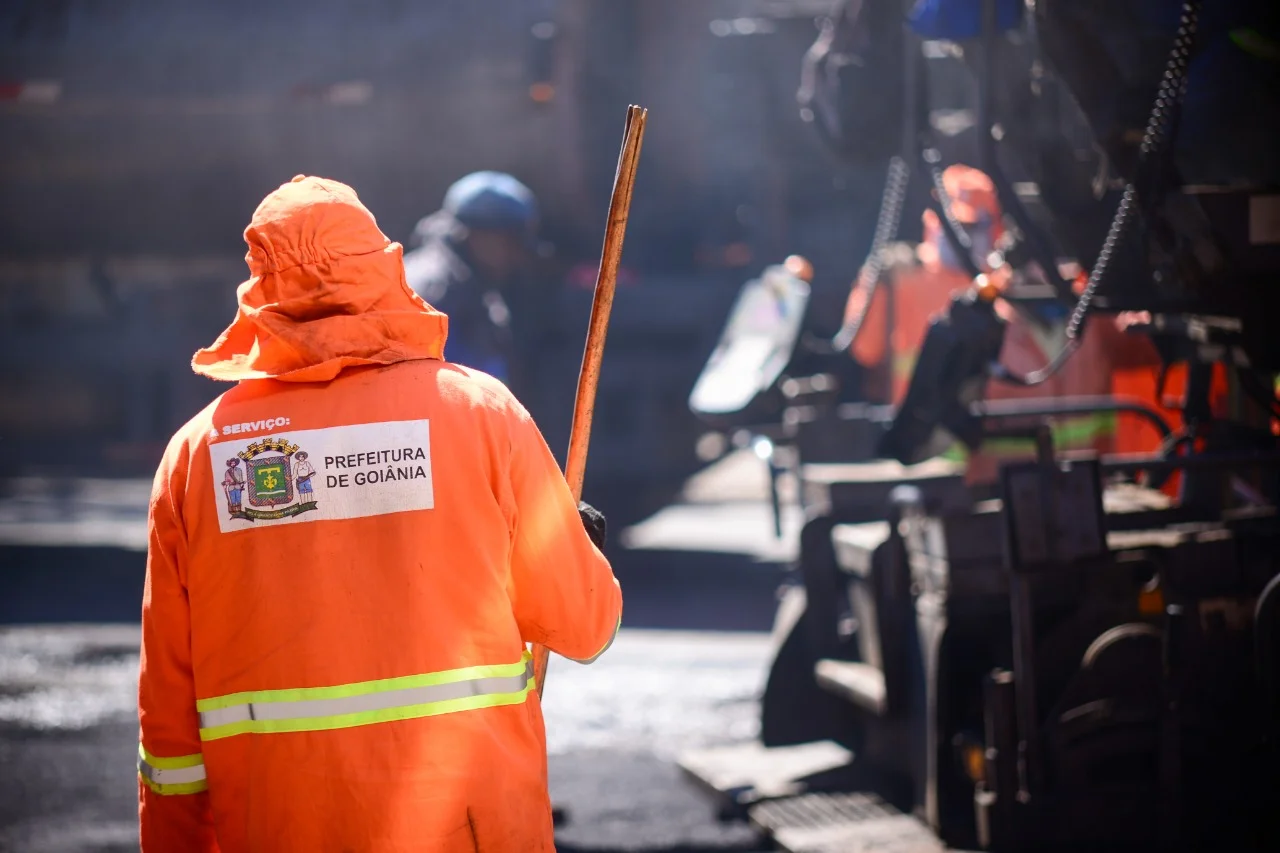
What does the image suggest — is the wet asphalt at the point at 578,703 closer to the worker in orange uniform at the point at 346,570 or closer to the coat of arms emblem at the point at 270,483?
the worker in orange uniform at the point at 346,570

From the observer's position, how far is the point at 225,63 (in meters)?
8.82

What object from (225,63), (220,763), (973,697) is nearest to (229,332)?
(220,763)

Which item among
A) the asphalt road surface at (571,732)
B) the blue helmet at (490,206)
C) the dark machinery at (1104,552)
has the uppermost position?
the blue helmet at (490,206)

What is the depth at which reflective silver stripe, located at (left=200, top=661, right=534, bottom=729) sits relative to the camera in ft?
6.56

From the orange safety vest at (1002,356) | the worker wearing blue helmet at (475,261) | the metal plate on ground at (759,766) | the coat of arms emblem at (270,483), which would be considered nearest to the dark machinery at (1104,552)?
the metal plate on ground at (759,766)

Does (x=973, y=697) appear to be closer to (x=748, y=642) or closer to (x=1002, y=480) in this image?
(x=1002, y=480)

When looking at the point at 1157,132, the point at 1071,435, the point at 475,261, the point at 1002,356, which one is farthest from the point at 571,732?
the point at 1157,132

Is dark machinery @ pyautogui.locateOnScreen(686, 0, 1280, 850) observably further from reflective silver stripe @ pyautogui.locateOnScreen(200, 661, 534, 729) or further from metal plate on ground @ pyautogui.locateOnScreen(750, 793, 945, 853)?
reflective silver stripe @ pyautogui.locateOnScreen(200, 661, 534, 729)

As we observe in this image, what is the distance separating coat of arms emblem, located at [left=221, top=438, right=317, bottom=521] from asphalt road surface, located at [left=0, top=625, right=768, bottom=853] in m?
2.36

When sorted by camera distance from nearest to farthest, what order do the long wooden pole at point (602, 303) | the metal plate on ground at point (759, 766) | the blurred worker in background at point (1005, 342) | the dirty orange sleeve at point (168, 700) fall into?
1. the dirty orange sleeve at point (168, 700)
2. the long wooden pole at point (602, 303)
3. the metal plate on ground at point (759, 766)
4. the blurred worker in background at point (1005, 342)

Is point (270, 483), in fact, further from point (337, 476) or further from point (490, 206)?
point (490, 206)

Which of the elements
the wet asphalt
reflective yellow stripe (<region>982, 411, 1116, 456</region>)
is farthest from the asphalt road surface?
reflective yellow stripe (<region>982, 411, 1116, 456</region>)

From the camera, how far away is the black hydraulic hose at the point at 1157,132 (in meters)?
3.21

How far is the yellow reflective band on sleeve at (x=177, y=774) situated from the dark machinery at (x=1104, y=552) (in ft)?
6.33
